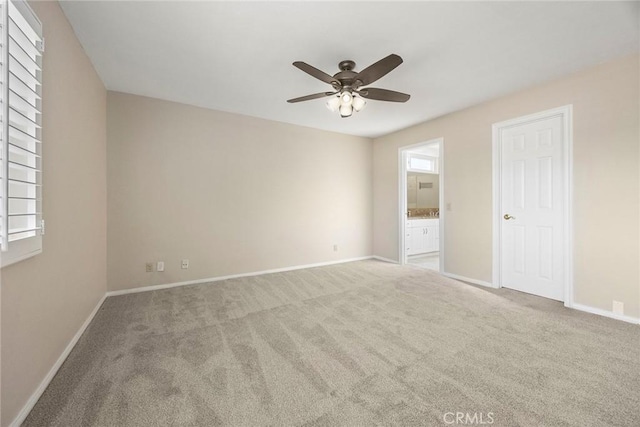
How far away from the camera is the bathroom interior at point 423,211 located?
17.4 ft

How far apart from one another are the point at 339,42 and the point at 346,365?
2.60 meters

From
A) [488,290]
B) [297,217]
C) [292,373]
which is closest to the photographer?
[292,373]

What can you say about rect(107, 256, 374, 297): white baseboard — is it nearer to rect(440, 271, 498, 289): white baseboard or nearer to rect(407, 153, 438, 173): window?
rect(440, 271, 498, 289): white baseboard

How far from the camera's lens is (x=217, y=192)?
12.4ft

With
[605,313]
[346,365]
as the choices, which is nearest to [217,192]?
[346,365]

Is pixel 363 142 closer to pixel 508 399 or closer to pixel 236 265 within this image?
pixel 236 265

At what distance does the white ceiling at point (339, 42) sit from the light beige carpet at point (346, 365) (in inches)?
100

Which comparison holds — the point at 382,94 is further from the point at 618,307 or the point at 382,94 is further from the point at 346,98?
the point at 618,307

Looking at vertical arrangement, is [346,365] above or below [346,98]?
below

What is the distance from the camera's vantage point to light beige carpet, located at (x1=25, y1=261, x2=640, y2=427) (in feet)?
4.44

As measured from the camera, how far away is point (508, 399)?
1.45 metres

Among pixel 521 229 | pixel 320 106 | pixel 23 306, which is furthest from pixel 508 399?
pixel 320 106

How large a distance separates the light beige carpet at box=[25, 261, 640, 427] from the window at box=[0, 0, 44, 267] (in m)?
0.98

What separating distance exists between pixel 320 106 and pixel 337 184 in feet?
5.60
